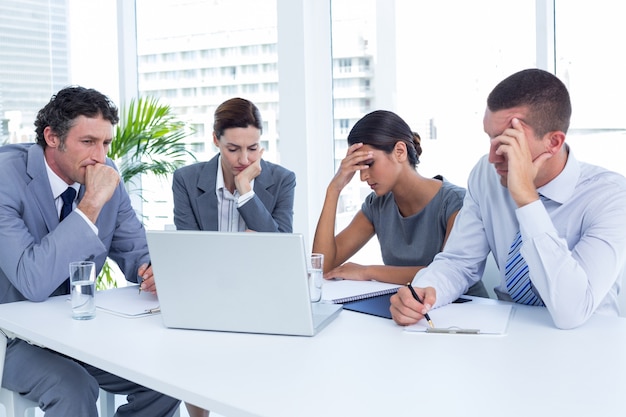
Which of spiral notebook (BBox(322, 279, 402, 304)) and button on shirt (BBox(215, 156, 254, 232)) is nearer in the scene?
spiral notebook (BBox(322, 279, 402, 304))

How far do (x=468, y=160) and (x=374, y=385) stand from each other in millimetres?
2381

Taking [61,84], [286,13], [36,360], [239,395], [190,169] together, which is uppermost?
[286,13]

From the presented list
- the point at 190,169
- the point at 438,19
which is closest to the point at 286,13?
the point at 438,19

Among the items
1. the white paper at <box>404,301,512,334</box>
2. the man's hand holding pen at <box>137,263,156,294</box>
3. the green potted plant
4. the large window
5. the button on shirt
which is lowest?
the white paper at <box>404,301,512,334</box>

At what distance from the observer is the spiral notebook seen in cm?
193

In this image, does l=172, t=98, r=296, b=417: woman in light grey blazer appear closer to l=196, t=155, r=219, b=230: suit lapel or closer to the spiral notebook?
l=196, t=155, r=219, b=230: suit lapel

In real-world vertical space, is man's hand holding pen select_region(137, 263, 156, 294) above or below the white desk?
above

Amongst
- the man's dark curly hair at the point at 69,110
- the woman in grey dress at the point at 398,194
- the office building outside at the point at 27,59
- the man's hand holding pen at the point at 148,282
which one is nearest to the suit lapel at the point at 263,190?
the woman in grey dress at the point at 398,194

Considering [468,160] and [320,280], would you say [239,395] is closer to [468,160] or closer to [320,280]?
[320,280]

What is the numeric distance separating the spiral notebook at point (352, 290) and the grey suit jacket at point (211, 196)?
0.77 meters

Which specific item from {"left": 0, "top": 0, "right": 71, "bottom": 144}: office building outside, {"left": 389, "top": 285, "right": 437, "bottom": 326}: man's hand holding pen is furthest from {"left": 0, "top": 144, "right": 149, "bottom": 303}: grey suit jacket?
{"left": 0, "top": 0, "right": 71, "bottom": 144}: office building outside

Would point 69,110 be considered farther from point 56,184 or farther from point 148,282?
point 148,282

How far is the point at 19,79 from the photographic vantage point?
4453 mm

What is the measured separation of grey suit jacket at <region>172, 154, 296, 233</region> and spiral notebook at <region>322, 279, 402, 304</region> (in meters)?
0.77
